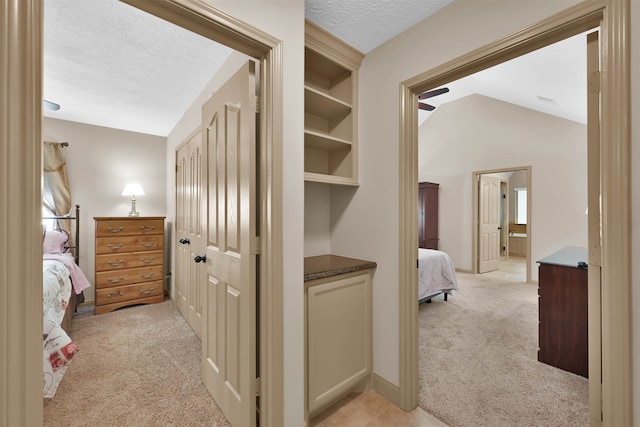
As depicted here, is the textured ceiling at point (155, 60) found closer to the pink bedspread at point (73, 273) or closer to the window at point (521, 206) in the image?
the pink bedspread at point (73, 273)

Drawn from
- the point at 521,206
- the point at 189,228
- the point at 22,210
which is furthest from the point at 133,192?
the point at 521,206

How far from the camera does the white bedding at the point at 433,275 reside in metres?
3.37

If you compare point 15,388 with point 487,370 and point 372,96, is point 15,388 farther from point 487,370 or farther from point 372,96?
point 487,370

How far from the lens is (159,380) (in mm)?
2016

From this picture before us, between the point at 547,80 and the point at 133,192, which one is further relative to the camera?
the point at 133,192

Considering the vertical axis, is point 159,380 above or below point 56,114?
below

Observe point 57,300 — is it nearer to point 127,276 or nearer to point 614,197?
point 127,276

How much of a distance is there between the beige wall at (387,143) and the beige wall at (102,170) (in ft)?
10.9

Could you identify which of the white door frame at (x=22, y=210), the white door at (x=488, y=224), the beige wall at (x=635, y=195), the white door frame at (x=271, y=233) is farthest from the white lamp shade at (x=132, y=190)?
the white door at (x=488, y=224)

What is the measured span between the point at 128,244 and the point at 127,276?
0.40m

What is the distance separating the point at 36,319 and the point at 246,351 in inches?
33.1

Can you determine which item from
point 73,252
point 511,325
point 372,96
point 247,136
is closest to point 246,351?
point 247,136

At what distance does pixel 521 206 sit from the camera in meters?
8.45

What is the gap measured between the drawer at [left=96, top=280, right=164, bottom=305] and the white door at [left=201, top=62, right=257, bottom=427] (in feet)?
7.13
